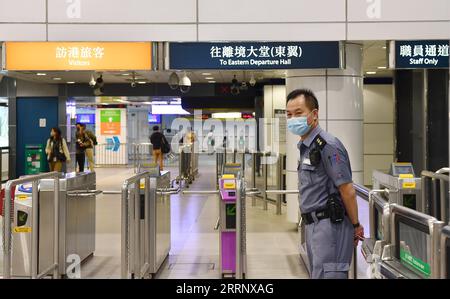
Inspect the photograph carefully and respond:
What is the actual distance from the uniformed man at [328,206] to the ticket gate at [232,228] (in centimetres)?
186

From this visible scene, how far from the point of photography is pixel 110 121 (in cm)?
2264

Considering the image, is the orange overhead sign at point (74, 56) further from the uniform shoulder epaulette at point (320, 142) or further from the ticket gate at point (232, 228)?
the uniform shoulder epaulette at point (320, 142)

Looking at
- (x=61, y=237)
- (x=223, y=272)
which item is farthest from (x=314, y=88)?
(x=61, y=237)

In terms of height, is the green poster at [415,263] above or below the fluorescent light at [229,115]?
below

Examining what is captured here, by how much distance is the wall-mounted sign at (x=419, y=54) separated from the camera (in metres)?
6.25

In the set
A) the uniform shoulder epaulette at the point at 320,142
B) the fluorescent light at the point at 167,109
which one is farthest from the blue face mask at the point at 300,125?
the fluorescent light at the point at 167,109

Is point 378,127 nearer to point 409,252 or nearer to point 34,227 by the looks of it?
point 34,227

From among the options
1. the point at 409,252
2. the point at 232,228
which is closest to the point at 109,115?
the point at 232,228

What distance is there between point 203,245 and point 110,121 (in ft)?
55.1
